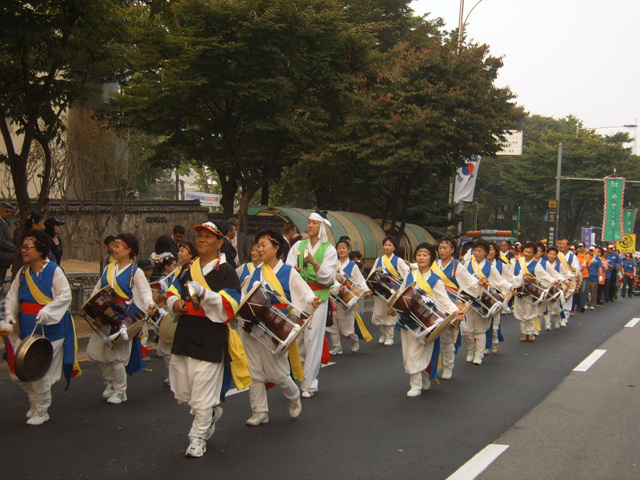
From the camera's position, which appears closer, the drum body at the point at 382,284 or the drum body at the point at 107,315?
the drum body at the point at 107,315

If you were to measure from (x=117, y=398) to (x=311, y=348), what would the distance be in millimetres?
2024

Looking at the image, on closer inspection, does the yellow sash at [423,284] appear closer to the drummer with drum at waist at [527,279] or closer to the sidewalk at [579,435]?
the sidewalk at [579,435]

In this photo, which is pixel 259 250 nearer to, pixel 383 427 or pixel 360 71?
pixel 383 427

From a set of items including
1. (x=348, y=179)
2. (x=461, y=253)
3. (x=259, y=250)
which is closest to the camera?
(x=259, y=250)

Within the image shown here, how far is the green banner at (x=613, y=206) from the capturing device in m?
38.2

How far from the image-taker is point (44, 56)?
8.90 m

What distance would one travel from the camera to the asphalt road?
528cm

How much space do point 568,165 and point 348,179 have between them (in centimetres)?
3035

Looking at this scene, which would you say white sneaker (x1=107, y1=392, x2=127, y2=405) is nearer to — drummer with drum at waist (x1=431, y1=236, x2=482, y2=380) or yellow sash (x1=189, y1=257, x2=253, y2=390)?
yellow sash (x1=189, y1=257, x2=253, y2=390)

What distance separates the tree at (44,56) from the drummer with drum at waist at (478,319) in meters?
5.77

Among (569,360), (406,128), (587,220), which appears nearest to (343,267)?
(569,360)

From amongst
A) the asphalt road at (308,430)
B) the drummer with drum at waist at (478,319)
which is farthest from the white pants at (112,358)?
the drummer with drum at waist at (478,319)

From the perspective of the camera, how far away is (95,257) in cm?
1933

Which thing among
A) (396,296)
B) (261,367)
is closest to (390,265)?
(396,296)
